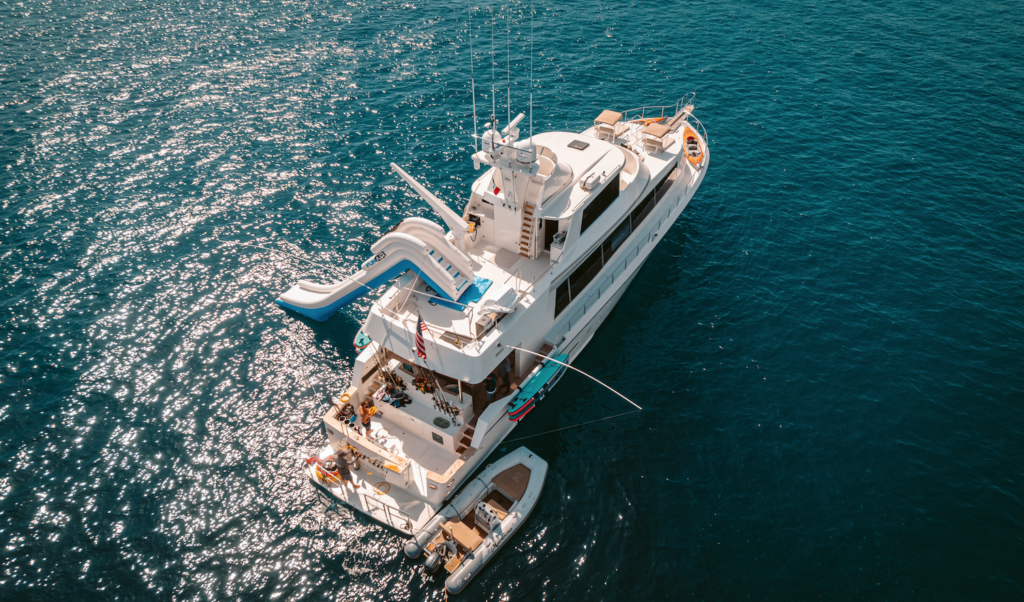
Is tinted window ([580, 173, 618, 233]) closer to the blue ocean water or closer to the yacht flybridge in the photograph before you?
the yacht flybridge

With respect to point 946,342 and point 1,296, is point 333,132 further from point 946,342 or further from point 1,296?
point 946,342

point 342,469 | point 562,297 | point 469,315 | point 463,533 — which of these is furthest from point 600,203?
point 342,469

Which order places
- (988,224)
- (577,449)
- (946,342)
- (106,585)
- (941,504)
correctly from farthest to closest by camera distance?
(988,224) → (946,342) → (577,449) → (941,504) → (106,585)

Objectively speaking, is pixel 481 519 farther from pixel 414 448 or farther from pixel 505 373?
pixel 505 373

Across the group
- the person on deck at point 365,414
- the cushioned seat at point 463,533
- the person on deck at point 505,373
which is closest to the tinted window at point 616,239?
the person on deck at point 505,373

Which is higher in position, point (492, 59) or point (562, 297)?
point (492, 59)

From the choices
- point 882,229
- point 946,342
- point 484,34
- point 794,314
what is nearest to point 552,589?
point 794,314

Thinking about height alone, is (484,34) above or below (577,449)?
above
